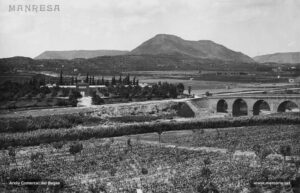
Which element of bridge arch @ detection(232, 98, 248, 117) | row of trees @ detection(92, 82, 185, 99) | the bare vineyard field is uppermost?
row of trees @ detection(92, 82, 185, 99)

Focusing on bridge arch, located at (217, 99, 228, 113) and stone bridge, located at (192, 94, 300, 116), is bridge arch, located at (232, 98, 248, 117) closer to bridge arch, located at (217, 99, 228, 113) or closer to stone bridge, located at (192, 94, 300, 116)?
stone bridge, located at (192, 94, 300, 116)

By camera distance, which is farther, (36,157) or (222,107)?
(222,107)

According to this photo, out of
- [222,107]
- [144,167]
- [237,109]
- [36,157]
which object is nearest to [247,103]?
[237,109]

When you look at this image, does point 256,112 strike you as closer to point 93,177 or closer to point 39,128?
point 39,128

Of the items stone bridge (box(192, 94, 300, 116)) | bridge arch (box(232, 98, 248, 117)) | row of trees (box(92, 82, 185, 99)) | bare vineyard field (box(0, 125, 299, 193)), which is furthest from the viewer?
row of trees (box(92, 82, 185, 99))

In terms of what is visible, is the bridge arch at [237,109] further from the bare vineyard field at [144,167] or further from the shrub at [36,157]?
the shrub at [36,157]

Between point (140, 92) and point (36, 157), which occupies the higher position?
point (140, 92)

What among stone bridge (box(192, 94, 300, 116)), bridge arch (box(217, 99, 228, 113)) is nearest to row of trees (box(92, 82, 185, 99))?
stone bridge (box(192, 94, 300, 116))

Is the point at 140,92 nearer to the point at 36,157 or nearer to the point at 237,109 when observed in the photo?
the point at 237,109
